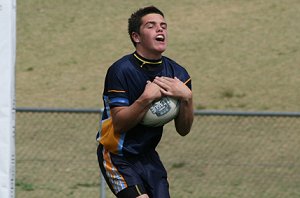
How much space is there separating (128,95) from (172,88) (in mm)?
334

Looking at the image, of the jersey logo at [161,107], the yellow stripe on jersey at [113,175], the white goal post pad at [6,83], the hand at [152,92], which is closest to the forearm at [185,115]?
the jersey logo at [161,107]

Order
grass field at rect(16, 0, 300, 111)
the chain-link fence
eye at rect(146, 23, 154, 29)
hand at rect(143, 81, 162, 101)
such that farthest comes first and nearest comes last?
grass field at rect(16, 0, 300, 111) → the chain-link fence → eye at rect(146, 23, 154, 29) → hand at rect(143, 81, 162, 101)

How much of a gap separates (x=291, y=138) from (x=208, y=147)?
127 centimetres

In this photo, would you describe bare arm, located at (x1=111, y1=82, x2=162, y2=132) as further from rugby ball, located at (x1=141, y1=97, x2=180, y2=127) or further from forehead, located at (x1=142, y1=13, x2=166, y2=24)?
forehead, located at (x1=142, y1=13, x2=166, y2=24)

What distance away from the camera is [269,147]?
10.9m

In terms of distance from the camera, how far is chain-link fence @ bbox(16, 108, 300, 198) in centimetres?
971

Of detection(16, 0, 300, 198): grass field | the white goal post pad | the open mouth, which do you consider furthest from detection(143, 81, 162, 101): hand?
detection(16, 0, 300, 198): grass field

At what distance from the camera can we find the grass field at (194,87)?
9.92 meters

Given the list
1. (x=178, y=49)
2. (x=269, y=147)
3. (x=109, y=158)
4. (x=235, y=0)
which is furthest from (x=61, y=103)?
(x=109, y=158)

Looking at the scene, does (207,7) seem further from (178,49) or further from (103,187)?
(103,187)

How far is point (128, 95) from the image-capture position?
5.70 meters

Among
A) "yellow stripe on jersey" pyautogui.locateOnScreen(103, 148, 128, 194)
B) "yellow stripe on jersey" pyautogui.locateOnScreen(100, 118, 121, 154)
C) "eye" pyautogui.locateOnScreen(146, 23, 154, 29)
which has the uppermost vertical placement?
"eye" pyautogui.locateOnScreen(146, 23, 154, 29)

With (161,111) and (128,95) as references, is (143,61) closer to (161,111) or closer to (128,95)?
(128,95)

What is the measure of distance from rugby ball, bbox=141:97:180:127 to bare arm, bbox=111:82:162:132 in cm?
8
